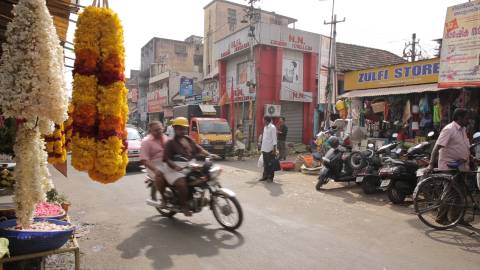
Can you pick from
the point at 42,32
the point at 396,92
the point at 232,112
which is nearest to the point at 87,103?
the point at 42,32

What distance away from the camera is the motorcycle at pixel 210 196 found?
5.81m

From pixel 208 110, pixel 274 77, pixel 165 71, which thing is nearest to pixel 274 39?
pixel 274 77

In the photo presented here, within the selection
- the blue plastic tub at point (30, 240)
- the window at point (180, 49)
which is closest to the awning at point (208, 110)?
the blue plastic tub at point (30, 240)

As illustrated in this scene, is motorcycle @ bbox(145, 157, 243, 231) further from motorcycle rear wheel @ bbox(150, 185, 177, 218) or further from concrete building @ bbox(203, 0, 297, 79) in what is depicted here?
concrete building @ bbox(203, 0, 297, 79)

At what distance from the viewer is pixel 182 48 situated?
156ft

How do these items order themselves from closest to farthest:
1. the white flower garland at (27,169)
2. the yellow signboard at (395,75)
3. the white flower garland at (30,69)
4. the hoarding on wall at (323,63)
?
the white flower garland at (30,69) → the white flower garland at (27,169) → the yellow signboard at (395,75) → the hoarding on wall at (323,63)

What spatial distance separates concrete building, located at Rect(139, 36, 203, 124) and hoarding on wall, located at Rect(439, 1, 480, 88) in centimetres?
2918

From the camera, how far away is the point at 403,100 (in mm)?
12227

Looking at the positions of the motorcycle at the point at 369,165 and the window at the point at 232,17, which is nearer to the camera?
the motorcycle at the point at 369,165

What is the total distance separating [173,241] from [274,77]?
716 inches

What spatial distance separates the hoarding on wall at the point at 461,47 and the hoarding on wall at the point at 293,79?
13.2 m

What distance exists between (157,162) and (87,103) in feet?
12.8

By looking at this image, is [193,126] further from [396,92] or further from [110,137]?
[110,137]

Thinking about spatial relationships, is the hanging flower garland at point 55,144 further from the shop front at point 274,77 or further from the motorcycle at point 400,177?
the shop front at point 274,77
